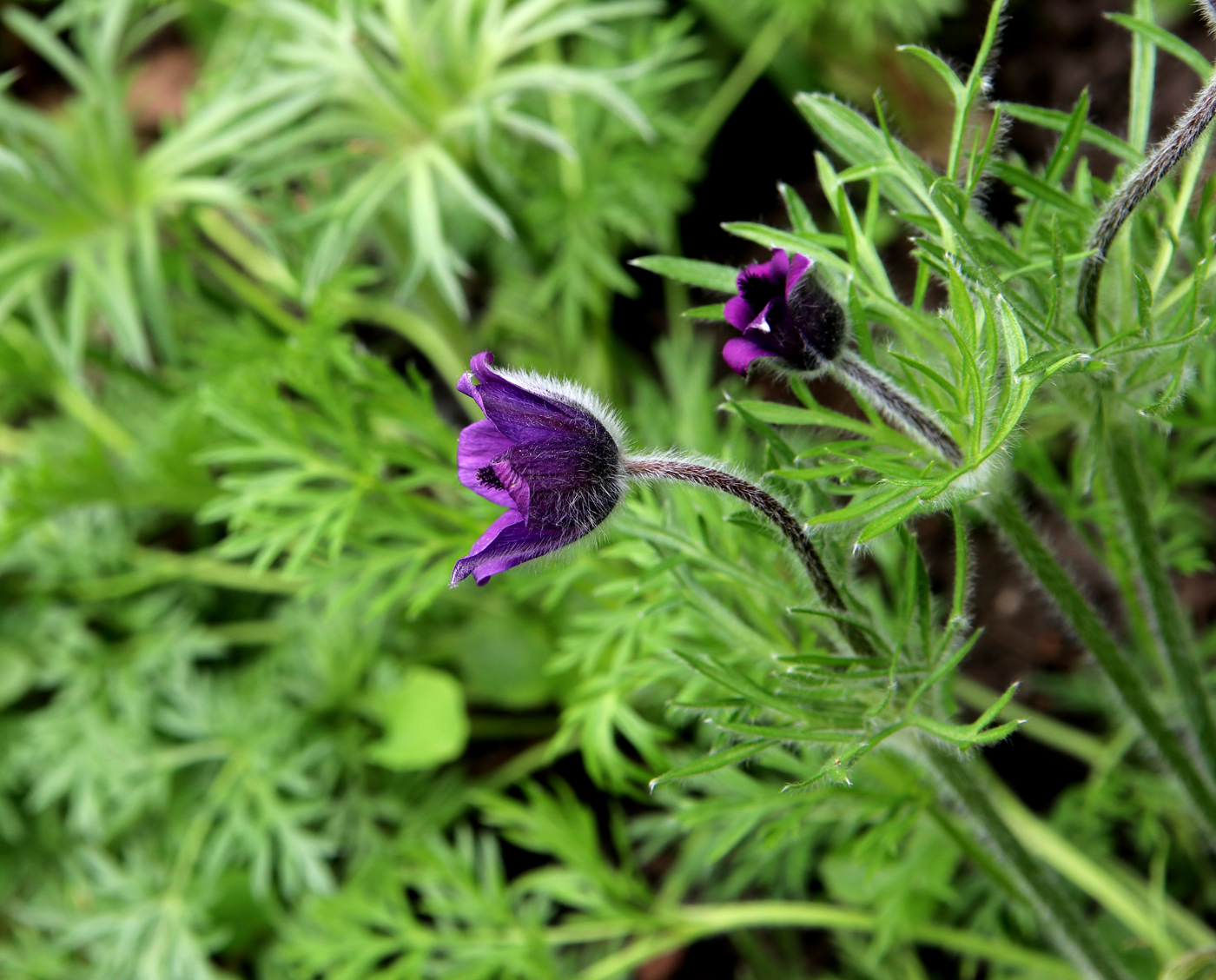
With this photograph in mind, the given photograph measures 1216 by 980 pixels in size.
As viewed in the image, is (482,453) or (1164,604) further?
(1164,604)

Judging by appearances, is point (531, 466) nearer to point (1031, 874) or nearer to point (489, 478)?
point (489, 478)

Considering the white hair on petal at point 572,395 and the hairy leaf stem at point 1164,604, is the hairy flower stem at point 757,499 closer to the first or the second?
the white hair on petal at point 572,395

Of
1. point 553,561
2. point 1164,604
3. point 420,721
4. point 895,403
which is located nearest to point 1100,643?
point 1164,604

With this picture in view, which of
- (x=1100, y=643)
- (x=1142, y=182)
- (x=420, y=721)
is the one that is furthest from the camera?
(x=420, y=721)

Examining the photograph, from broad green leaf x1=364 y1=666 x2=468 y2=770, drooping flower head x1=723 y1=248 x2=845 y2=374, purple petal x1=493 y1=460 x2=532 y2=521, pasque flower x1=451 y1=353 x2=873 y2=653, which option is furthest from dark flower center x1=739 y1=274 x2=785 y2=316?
broad green leaf x1=364 y1=666 x2=468 y2=770

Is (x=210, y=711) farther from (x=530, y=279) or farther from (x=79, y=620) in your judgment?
(x=530, y=279)

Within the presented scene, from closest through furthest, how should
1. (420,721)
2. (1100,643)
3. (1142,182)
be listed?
1. (1142,182)
2. (1100,643)
3. (420,721)

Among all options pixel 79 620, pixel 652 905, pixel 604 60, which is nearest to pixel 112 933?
pixel 79 620
